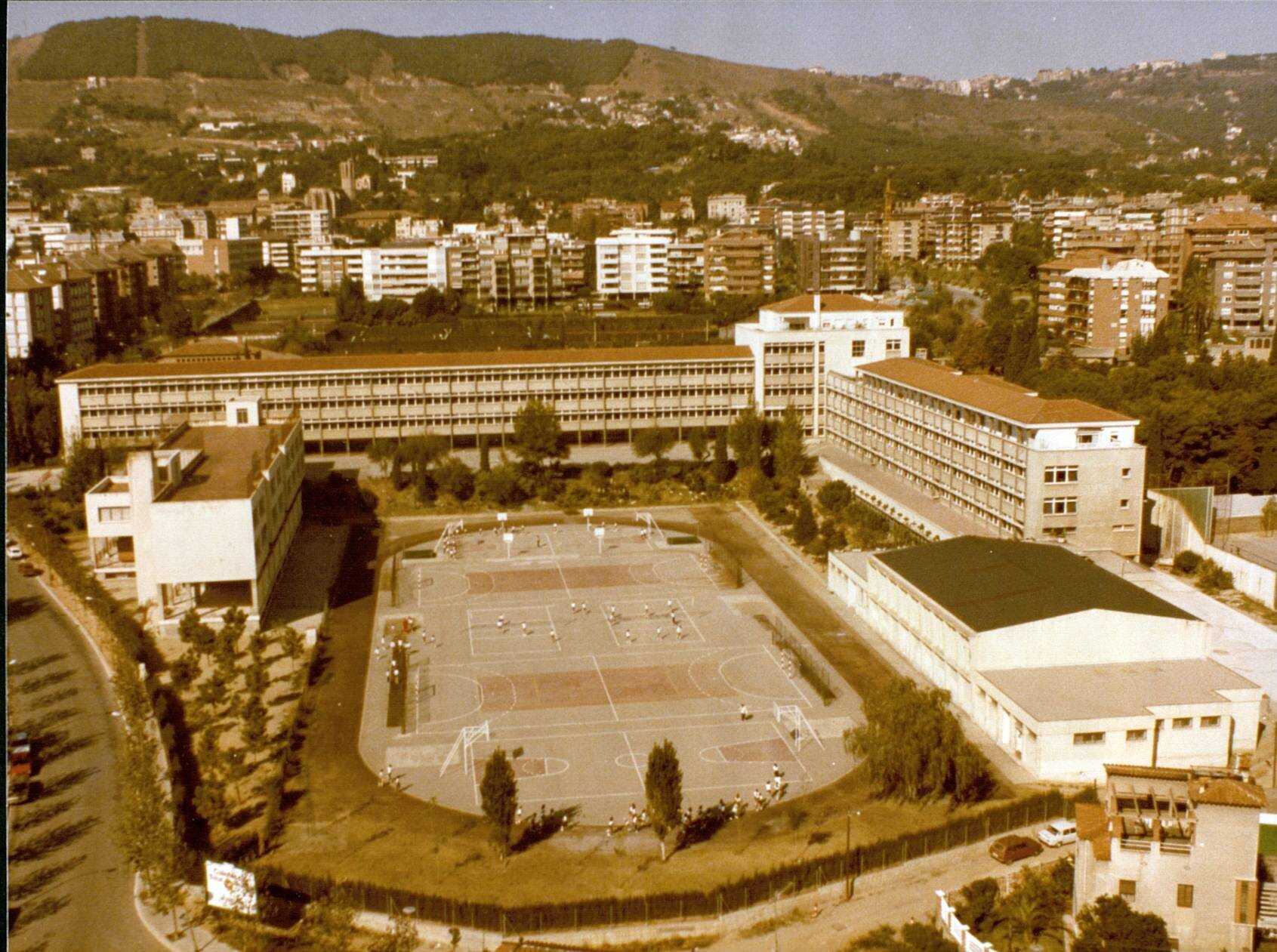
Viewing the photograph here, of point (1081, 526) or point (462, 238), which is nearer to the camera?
point (1081, 526)

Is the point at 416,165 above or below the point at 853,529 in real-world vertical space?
above

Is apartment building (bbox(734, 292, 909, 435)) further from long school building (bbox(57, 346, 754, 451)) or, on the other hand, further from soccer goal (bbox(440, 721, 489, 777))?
soccer goal (bbox(440, 721, 489, 777))

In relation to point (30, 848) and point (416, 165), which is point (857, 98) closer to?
point (416, 165)

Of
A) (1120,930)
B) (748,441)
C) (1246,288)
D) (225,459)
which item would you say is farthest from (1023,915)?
(1246,288)

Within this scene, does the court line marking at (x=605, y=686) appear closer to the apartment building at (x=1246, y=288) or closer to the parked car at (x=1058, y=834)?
the parked car at (x=1058, y=834)

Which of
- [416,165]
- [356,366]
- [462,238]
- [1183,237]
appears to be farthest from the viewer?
[416,165]

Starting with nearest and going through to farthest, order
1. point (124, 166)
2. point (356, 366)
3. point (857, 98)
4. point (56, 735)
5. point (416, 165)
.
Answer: point (56, 735) → point (356, 366) → point (124, 166) → point (416, 165) → point (857, 98)

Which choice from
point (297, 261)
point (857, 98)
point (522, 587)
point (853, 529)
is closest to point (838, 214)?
point (297, 261)

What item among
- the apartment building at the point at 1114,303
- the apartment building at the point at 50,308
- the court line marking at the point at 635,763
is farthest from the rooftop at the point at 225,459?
the apartment building at the point at 1114,303
